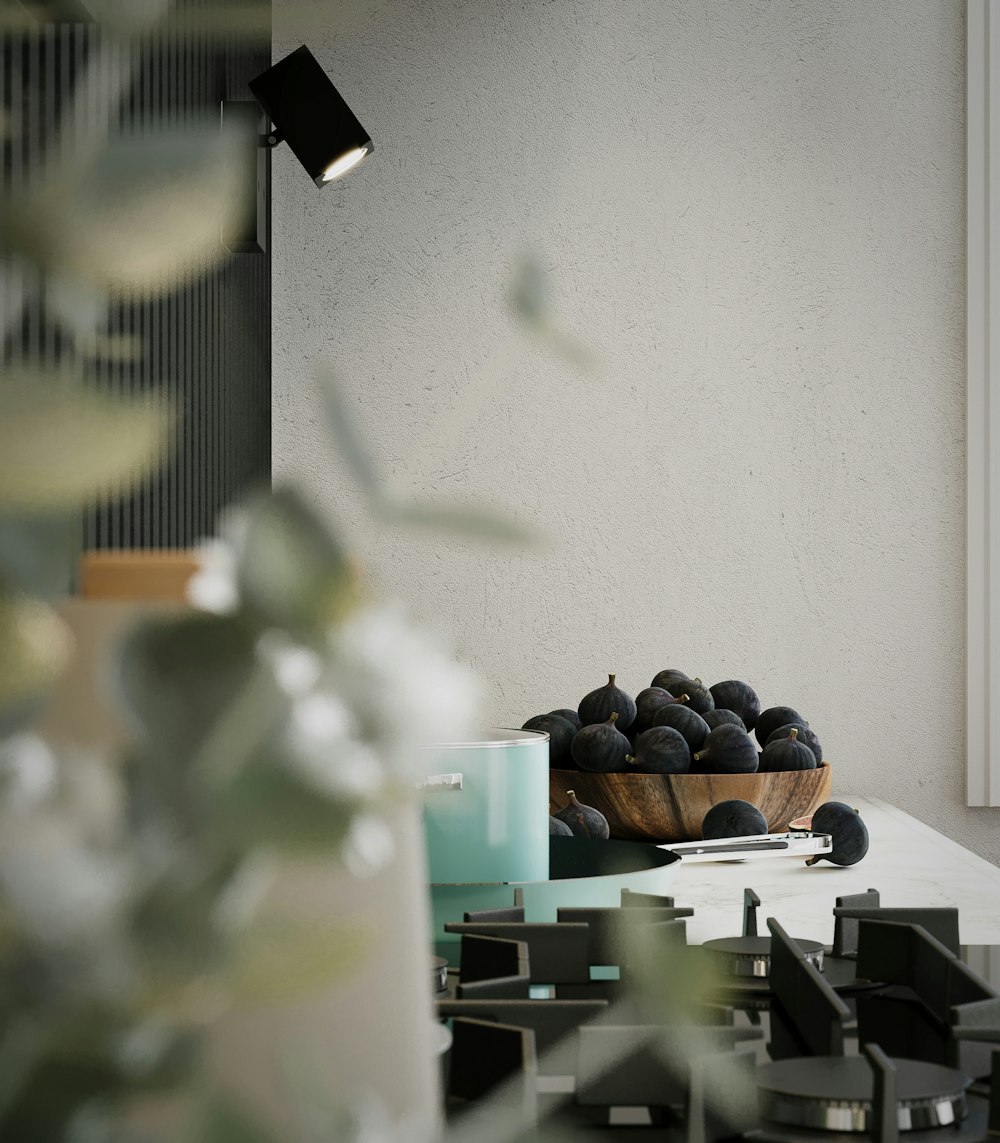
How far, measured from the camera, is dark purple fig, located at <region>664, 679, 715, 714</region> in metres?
1.60

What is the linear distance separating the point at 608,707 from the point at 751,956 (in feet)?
2.80

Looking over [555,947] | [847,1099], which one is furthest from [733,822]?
[847,1099]

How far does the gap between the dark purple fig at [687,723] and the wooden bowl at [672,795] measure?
0.07 meters

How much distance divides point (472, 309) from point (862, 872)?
4.44 feet

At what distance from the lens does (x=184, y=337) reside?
1.51 meters

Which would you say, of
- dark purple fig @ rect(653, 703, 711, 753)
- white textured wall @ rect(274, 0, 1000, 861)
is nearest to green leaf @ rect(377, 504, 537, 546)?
dark purple fig @ rect(653, 703, 711, 753)

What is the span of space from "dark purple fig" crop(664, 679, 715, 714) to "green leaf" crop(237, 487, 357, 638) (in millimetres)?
1530

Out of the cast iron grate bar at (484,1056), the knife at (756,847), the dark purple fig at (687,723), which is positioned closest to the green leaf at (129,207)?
the cast iron grate bar at (484,1056)

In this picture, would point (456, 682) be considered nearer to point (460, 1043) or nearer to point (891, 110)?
point (460, 1043)

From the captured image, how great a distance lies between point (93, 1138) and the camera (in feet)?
0.27

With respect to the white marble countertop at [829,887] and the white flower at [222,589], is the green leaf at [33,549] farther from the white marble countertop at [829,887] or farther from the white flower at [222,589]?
the white marble countertop at [829,887]

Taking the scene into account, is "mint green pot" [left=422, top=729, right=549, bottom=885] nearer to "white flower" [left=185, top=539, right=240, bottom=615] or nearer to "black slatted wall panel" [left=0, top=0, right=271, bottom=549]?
"black slatted wall panel" [left=0, top=0, right=271, bottom=549]

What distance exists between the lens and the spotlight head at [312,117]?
1707mm

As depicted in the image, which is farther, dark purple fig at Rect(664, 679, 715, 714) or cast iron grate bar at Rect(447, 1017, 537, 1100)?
dark purple fig at Rect(664, 679, 715, 714)
